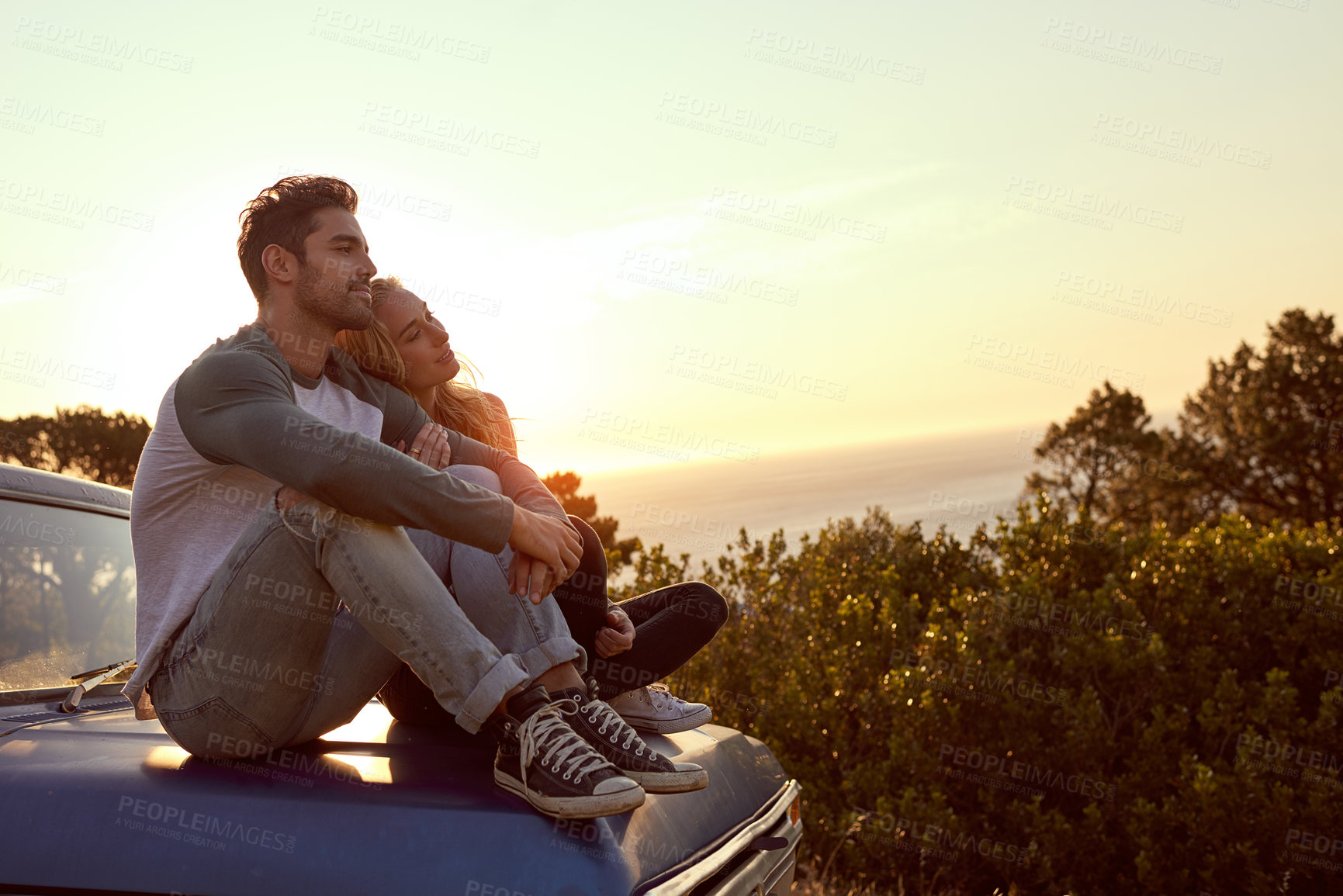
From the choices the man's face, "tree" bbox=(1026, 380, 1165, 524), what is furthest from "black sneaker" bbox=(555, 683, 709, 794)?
"tree" bbox=(1026, 380, 1165, 524)

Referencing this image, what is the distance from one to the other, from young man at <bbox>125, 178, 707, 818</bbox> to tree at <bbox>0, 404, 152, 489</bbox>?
11617mm

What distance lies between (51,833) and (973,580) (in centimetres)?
492

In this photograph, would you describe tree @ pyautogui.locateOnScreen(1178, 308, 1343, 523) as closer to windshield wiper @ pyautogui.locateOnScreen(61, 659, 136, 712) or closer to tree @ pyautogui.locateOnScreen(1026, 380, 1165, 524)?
tree @ pyautogui.locateOnScreen(1026, 380, 1165, 524)

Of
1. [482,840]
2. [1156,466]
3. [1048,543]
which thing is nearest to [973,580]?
[1048,543]

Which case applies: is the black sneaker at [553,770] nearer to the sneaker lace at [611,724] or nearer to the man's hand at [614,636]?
the sneaker lace at [611,724]

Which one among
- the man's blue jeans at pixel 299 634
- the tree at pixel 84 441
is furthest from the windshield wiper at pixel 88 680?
the tree at pixel 84 441

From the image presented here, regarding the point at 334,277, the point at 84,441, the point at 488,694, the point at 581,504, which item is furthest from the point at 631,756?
the point at 84,441

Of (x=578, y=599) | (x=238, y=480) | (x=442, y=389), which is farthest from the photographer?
(x=442, y=389)

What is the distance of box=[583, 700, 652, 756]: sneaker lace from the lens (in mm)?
2242

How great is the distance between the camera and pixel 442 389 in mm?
3686

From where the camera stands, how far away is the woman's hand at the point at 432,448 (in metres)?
2.98

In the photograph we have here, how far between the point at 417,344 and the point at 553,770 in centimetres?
192

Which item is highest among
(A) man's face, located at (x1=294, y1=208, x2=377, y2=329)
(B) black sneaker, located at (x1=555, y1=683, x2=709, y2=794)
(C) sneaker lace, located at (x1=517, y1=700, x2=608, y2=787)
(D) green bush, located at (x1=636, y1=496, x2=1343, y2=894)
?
(A) man's face, located at (x1=294, y1=208, x2=377, y2=329)

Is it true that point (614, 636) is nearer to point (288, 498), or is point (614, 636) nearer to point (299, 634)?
point (299, 634)
